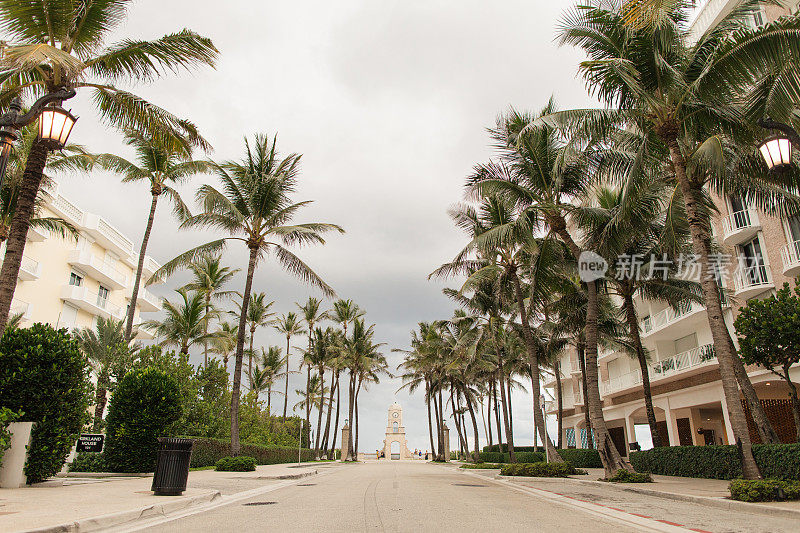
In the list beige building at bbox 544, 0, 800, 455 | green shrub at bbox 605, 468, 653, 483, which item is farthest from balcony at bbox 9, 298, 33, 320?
beige building at bbox 544, 0, 800, 455

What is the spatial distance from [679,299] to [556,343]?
32.3ft

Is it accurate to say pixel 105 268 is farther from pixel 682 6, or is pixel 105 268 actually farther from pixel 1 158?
pixel 682 6

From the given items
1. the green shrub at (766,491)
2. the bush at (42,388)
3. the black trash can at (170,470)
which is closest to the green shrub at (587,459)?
the green shrub at (766,491)

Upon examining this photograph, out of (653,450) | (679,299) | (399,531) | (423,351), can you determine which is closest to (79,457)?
(399,531)

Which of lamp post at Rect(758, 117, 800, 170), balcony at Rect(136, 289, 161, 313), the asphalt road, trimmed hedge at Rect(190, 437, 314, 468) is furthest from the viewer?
balcony at Rect(136, 289, 161, 313)

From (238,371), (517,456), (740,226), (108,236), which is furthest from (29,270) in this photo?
(740,226)

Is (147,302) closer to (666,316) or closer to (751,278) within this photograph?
(666,316)

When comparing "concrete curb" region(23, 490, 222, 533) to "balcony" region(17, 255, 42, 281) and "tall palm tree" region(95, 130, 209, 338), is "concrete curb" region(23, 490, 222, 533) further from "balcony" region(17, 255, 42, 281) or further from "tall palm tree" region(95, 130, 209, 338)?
A: "balcony" region(17, 255, 42, 281)

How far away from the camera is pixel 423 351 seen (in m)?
51.1

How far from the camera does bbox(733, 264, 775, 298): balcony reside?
22234mm

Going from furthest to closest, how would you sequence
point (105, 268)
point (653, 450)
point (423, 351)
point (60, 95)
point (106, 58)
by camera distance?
1. point (423, 351)
2. point (105, 268)
3. point (653, 450)
4. point (106, 58)
5. point (60, 95)

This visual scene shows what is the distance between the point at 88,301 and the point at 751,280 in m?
39.5

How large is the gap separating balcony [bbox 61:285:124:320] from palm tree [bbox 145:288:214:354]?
16.1ft

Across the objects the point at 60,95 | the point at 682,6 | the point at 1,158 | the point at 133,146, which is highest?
the point at 133,146
